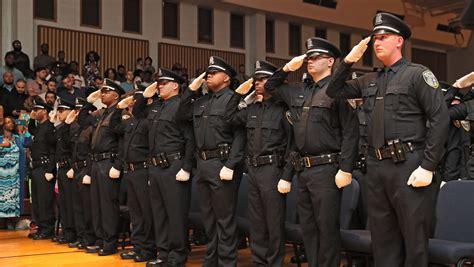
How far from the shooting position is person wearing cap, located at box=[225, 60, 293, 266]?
4105mm

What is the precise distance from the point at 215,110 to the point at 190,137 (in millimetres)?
426

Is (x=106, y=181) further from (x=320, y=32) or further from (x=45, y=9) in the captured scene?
(x=320, y=32)

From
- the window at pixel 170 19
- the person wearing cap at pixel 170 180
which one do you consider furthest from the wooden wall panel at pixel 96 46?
the person wearing cap at pixel 170 180

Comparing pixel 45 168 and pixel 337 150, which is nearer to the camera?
pixel 337 150

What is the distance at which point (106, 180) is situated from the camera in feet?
18.8

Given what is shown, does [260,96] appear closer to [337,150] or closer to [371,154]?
[337,150]

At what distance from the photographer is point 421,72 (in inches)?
126

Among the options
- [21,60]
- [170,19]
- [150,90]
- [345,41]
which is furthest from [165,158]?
[345,41]

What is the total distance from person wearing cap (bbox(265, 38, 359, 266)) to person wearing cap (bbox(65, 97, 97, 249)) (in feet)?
8.89

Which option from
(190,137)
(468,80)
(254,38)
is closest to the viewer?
(468,80)

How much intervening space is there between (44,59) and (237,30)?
537cm

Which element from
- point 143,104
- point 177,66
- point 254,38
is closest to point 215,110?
point 143,104

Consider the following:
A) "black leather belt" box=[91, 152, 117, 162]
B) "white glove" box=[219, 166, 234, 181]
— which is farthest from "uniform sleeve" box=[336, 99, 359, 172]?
"black leather belt" box=[91, 152, 117, 162]

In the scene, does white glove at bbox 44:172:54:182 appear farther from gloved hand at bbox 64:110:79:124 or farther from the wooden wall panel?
the wooden wall panel
